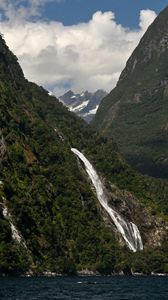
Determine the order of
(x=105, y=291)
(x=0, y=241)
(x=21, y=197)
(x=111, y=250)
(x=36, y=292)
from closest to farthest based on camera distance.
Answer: (x=36, y=292), (x=105, y=291), (x=0, y=241), (x=21, y=197), (x=111, y=250)

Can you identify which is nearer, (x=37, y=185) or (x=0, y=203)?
(x=0, y=203)

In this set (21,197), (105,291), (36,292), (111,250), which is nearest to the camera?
(36,292)

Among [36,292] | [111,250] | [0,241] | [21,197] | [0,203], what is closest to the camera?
[36,292]

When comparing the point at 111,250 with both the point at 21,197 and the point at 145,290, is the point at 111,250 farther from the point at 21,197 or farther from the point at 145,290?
the point at 145,290

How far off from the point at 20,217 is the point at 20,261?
19.3 meters

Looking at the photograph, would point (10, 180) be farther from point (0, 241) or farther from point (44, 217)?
point (0, 241)

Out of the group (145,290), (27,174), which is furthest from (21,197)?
(145,290)

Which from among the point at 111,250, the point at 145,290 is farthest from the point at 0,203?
the point at 145,290

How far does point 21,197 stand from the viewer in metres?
178

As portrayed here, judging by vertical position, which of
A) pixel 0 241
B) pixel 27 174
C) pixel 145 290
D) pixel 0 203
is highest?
pixel 27 174

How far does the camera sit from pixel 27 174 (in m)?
198

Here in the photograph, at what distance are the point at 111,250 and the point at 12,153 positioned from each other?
134 feet

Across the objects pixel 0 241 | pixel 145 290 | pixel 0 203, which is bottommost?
pixel 145 290

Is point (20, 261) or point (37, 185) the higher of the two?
point (37, 185)
